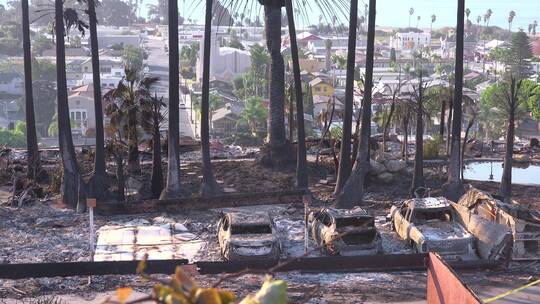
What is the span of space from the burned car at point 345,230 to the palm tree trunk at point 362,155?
4.09m

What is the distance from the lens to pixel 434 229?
17.1 metres

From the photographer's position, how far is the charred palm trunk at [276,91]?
28531mm

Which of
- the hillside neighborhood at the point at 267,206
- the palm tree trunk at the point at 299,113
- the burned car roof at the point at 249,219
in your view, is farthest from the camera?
the palm tree trunk at the point at 299,113

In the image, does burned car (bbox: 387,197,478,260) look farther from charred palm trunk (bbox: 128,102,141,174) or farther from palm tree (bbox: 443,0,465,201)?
charred palm trunk (bbox: 128,102,141,174)

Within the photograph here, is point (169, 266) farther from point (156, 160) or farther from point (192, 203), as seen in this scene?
point (156, 160)

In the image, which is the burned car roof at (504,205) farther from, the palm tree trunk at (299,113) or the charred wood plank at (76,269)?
the charred wood plank at (76,269)

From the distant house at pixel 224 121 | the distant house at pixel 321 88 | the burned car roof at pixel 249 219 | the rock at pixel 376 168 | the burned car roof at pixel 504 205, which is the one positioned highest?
the burned car roof at pixel 504 205

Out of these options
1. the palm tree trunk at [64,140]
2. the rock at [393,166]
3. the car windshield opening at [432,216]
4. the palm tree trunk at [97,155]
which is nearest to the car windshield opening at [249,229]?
the car windshield opening at [432,216]

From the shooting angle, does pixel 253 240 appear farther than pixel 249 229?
No

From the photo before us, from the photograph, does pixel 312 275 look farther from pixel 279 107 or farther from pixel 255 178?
pixel 279 107

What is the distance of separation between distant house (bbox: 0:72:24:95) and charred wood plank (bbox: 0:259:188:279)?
421 feet

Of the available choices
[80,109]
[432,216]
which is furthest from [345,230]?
[80,109]

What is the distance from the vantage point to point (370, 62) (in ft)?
77.5

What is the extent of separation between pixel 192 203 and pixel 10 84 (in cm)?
12317
